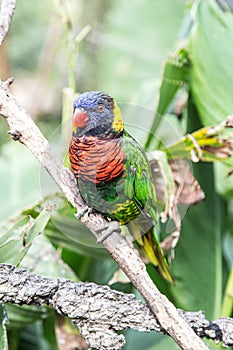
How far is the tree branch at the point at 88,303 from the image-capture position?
493mm

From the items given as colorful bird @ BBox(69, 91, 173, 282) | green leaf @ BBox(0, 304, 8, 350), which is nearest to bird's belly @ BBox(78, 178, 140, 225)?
colorful bird @ BBox(69, 91, 173, 282)

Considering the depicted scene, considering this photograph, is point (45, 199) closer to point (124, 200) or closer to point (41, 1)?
point (124, 200)

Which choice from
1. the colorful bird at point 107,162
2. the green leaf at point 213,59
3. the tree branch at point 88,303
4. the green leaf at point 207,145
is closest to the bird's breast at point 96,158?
the colorful bird at point 107,162

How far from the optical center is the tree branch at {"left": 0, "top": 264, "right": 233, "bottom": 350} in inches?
19.4

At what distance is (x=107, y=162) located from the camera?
49 cm

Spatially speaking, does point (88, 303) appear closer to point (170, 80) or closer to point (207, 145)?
point (207, 145)

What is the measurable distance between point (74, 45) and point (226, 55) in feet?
0.72

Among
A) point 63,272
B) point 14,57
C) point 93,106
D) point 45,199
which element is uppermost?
point 14,57

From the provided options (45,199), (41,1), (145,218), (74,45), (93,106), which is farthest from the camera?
(41,1)

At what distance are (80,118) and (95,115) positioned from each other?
1 cm

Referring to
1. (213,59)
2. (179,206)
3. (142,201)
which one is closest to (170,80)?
(213,59)

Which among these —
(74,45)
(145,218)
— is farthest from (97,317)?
(74,45)

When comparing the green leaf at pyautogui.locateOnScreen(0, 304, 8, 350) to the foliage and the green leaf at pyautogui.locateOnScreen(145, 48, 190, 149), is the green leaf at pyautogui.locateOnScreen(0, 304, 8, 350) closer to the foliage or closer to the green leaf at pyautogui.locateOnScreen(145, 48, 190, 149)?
the foliage

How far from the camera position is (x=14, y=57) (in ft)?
8.76
